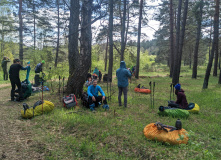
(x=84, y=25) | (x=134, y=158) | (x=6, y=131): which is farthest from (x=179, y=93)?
(x=6, y=131)

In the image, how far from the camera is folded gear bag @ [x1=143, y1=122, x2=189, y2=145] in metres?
3.36

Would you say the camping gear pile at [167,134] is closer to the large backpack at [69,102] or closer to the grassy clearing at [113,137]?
the grassy clearing at [113,137]

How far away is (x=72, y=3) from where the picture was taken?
731 cm

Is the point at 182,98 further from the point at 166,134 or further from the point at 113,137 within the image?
the point at 113,137

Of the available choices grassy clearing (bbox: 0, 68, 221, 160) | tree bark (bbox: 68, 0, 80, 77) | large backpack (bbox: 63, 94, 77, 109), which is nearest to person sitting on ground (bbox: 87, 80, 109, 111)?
grassy clearing (bbox: 0, 68, 221, 160)

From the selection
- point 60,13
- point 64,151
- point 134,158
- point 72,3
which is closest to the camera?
point 134,158

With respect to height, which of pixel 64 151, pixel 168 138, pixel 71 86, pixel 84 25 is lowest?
pixel 64 151

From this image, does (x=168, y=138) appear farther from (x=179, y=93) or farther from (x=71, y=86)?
(x=71, y=86)

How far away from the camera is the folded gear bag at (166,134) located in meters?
3.36

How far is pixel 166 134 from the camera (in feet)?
11.4

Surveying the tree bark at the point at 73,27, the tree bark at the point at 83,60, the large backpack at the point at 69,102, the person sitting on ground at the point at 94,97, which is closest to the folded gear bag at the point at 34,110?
the large backpack at the point at 69,102

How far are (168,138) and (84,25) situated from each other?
18.6 feet

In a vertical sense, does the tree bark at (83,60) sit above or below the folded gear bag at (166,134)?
above

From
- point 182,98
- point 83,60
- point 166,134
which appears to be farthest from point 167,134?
point 83,60
